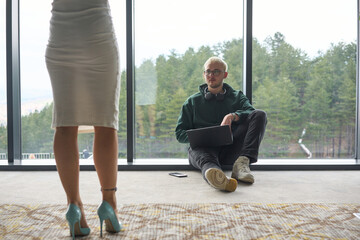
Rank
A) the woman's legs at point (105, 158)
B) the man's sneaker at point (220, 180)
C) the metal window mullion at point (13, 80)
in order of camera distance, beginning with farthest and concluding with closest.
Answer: the metal window mullion at point (13, 80) → the man's sneaker at point (220, 180) → the woman's legs at point (105, 158)

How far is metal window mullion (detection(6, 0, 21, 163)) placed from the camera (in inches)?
116

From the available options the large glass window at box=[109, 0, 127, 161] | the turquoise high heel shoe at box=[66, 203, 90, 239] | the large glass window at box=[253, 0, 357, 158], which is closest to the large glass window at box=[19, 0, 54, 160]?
the large glass window at box=[109, 0, 127, 161]

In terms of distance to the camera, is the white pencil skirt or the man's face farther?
the man's face

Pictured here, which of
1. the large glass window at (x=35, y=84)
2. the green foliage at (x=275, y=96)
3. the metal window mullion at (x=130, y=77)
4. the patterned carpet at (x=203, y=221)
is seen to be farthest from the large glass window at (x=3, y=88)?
the patterned carpet at (x=203, y=221)

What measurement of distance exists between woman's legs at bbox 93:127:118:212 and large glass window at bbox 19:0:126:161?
1.69 m

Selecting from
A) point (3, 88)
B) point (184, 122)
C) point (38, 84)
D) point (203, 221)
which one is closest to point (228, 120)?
point (184, 122)

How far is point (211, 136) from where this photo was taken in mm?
2367

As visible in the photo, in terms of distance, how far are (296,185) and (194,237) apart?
3.95 ft

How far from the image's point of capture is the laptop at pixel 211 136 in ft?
7.60

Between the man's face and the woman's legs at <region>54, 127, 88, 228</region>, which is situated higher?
the man's face

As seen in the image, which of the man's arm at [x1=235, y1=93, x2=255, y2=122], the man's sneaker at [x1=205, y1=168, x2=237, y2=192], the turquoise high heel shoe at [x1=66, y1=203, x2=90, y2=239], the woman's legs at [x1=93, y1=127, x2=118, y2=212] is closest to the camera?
the turquoise high heel shoe at [x1=66, y1=203, x2=90, y2=239]

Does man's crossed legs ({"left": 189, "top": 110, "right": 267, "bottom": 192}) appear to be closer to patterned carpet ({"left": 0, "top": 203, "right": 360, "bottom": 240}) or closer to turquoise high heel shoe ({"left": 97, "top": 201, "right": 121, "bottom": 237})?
patterned carpet ({"left": 0, "top": 203, "right": 360, "bottom": 240})

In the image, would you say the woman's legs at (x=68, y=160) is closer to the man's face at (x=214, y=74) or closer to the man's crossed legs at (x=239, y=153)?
the man's crossed legs at (x=239, y=153)

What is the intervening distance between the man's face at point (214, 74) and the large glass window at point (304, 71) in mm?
544
